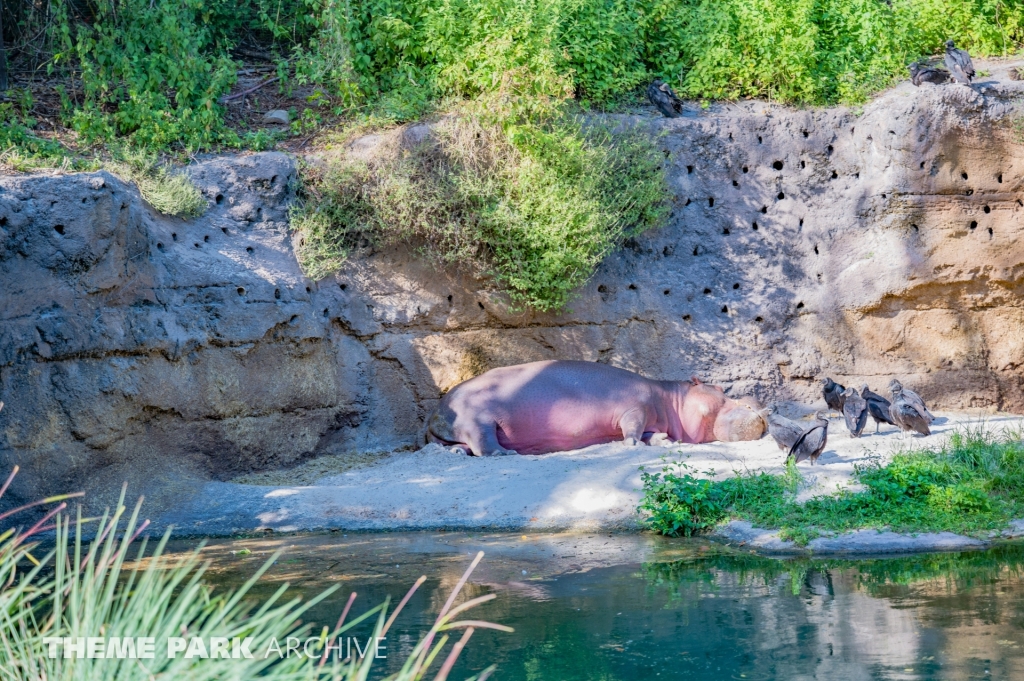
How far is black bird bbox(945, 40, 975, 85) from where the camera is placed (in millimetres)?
11688

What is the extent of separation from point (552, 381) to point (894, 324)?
422 cm

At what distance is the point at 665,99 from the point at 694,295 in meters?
2.50

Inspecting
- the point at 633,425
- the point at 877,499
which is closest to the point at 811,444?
the point at 877,499

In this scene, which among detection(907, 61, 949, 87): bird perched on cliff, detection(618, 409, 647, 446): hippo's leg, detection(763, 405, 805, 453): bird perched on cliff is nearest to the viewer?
detection(763, 405, 805, 453): bird perched on cliff

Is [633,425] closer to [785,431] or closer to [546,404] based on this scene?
[546,404]

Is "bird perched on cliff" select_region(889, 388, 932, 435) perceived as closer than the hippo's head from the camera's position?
Yes

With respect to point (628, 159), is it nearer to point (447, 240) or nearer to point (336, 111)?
point (447, 240)

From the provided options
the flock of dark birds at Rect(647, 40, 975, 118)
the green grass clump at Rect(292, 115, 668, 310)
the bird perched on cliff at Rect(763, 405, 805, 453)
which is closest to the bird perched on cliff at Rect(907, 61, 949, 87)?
the flock of dark birds at Rect(647, 40, 975, 118)

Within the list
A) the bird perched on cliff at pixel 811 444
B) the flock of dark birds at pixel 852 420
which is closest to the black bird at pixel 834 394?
the flock of dark birds at pixel 852 420

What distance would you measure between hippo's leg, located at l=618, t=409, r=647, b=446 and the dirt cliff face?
1172 mm

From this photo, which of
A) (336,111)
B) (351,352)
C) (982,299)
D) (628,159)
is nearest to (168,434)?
(351,352)

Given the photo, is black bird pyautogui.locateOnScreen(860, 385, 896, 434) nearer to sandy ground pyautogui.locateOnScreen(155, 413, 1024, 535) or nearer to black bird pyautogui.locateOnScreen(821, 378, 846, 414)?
sandy ground pyautogui.locateOnScreen(155, 413, 1024, 535)

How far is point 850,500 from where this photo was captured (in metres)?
7.67

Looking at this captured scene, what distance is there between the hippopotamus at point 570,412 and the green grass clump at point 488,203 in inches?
38.3
